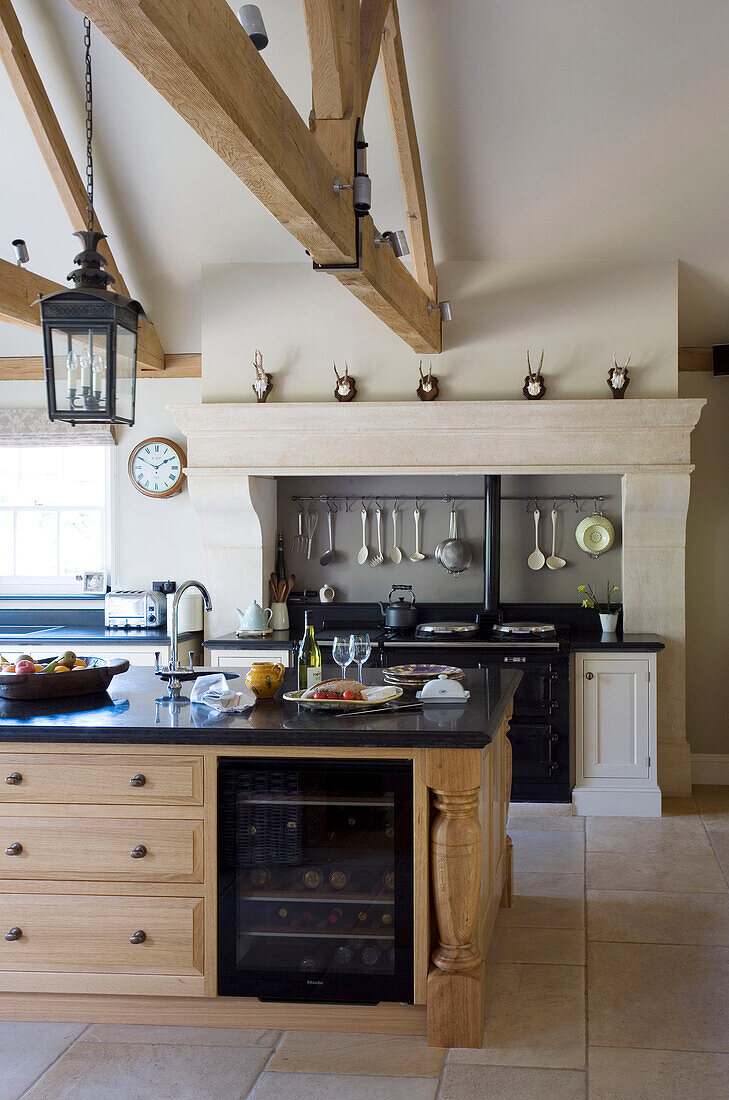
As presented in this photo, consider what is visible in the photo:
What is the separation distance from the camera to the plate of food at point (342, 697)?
327 centimetres

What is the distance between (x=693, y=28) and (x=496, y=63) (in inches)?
34.4

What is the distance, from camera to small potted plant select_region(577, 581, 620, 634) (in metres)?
5.96

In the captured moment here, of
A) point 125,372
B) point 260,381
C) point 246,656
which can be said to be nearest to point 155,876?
point 125,372

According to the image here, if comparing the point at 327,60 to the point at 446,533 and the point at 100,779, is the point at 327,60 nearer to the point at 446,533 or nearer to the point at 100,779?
the point at 100,779

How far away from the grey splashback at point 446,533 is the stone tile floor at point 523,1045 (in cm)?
255

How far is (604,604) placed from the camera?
6.26 metres

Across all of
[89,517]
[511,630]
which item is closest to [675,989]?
[511,630]

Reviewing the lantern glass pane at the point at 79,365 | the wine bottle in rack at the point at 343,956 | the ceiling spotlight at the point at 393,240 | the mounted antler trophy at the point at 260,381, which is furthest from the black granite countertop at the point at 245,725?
the mounted antler trophy at the point at 260,381

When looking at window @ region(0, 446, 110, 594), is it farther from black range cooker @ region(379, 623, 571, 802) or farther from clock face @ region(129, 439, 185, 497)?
black range cooker @ region(379, 623, 571, 802)

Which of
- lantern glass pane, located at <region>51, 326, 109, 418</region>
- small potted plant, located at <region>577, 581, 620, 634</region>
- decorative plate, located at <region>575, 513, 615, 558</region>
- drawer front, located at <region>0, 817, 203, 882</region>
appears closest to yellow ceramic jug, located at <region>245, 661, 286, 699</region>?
drawer front, located at <region>0, 817, 203, 882</region>

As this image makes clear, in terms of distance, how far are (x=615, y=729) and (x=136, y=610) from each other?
9.47 feet

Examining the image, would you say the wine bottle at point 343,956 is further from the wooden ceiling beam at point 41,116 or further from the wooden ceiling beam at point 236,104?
the wooden ceiling beam at point 41,116

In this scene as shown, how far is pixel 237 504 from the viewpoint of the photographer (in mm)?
6023

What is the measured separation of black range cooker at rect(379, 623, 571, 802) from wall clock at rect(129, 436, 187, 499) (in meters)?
1.84
